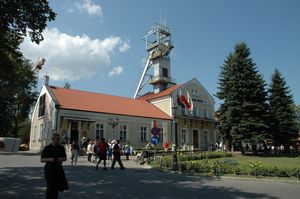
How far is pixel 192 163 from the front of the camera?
17.5 meters

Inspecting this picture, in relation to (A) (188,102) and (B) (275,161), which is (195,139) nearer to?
(A) (188,102)

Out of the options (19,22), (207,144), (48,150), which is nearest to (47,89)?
(19,22)

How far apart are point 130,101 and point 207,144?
48.0ft

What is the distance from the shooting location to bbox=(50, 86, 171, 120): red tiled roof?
117 feet

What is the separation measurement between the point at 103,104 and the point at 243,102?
17.5 metres

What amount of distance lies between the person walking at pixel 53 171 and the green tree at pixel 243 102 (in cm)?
2812

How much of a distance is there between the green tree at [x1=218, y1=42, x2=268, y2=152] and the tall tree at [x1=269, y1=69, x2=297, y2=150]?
364cm

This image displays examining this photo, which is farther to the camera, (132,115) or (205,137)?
(205,137)

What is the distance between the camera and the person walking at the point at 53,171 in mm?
7395

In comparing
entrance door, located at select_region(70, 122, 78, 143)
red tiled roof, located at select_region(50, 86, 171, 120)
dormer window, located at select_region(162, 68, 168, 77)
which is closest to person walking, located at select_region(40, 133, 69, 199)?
red tiled roof, located at select_region(50, 86, 171, 120)

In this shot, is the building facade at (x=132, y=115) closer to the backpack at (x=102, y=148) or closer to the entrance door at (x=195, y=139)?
the entrance door at (x=195, y=139)

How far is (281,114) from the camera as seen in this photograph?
39.2 meters

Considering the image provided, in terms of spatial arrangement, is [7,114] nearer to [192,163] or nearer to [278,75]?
[192,163]

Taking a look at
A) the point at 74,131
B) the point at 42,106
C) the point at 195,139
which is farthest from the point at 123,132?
the point at 195,139
